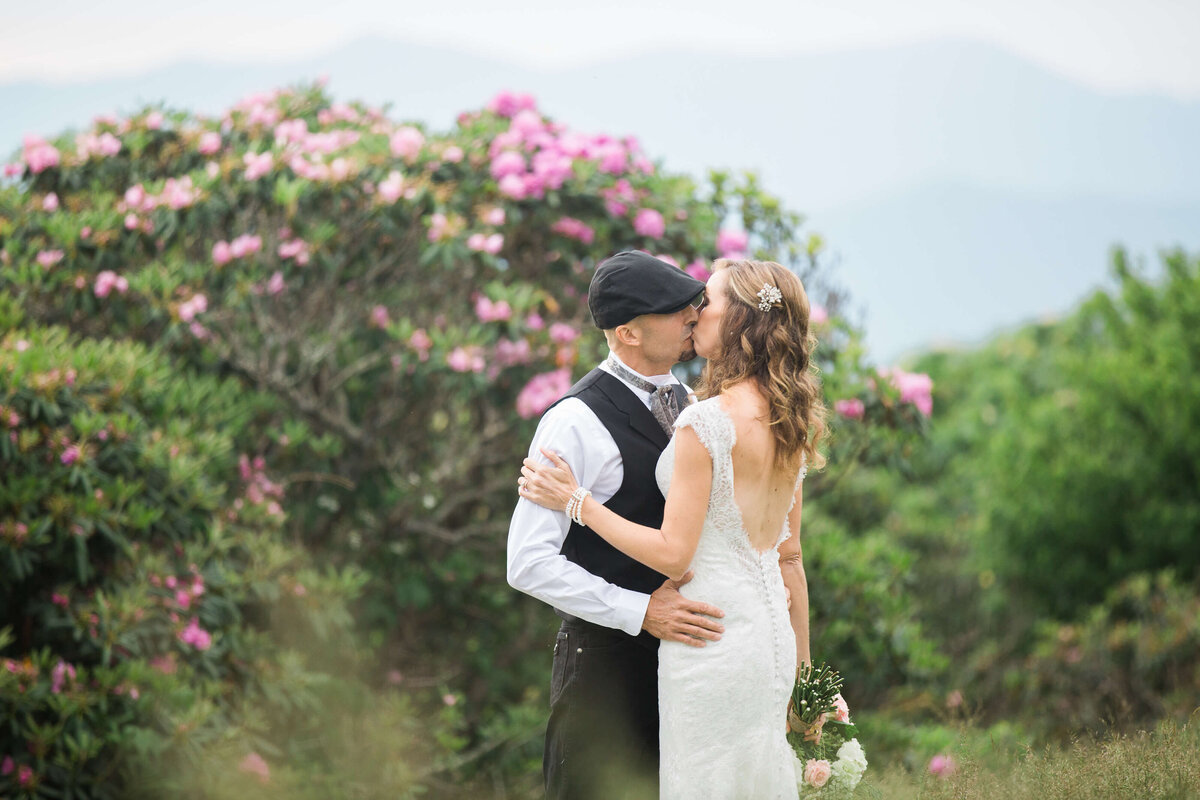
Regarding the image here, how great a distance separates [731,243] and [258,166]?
2.38 metres

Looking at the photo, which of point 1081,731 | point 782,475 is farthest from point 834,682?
point 1081,731

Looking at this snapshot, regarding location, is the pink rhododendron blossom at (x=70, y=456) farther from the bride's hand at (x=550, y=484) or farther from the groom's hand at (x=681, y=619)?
the groom's hand at (x=681, y=619)

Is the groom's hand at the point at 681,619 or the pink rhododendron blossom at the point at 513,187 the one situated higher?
the pink rhododendron blossom at the point at 513,187

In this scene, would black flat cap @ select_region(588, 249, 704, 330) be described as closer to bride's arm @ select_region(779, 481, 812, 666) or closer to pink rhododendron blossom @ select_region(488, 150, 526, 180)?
bride's arm @ select_region(779, 481, 812, 666)

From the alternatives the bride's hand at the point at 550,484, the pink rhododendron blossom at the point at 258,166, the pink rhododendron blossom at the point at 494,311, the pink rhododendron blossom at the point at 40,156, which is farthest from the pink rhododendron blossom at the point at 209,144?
the bride's hand at the point at 550,484

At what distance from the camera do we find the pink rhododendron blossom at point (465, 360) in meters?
4.71

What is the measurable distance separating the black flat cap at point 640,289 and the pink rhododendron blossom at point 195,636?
246 centimetres

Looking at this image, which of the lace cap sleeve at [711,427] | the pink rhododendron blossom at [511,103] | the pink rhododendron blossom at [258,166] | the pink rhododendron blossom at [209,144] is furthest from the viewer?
the pink rhododendron blossom at [511,103]

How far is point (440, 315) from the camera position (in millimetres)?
5477

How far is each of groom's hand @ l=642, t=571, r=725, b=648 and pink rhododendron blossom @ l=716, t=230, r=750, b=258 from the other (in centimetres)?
294

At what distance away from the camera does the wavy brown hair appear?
8.33 feet

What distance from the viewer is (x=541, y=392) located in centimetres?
489

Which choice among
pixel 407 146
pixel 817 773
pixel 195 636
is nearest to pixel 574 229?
pixel 407 146

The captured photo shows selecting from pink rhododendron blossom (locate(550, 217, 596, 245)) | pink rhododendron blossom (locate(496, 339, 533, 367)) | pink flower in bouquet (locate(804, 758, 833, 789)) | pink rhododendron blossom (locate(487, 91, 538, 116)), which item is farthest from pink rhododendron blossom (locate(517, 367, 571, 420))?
pink flower in bouquet (locate(804, 758, 833, 789))
